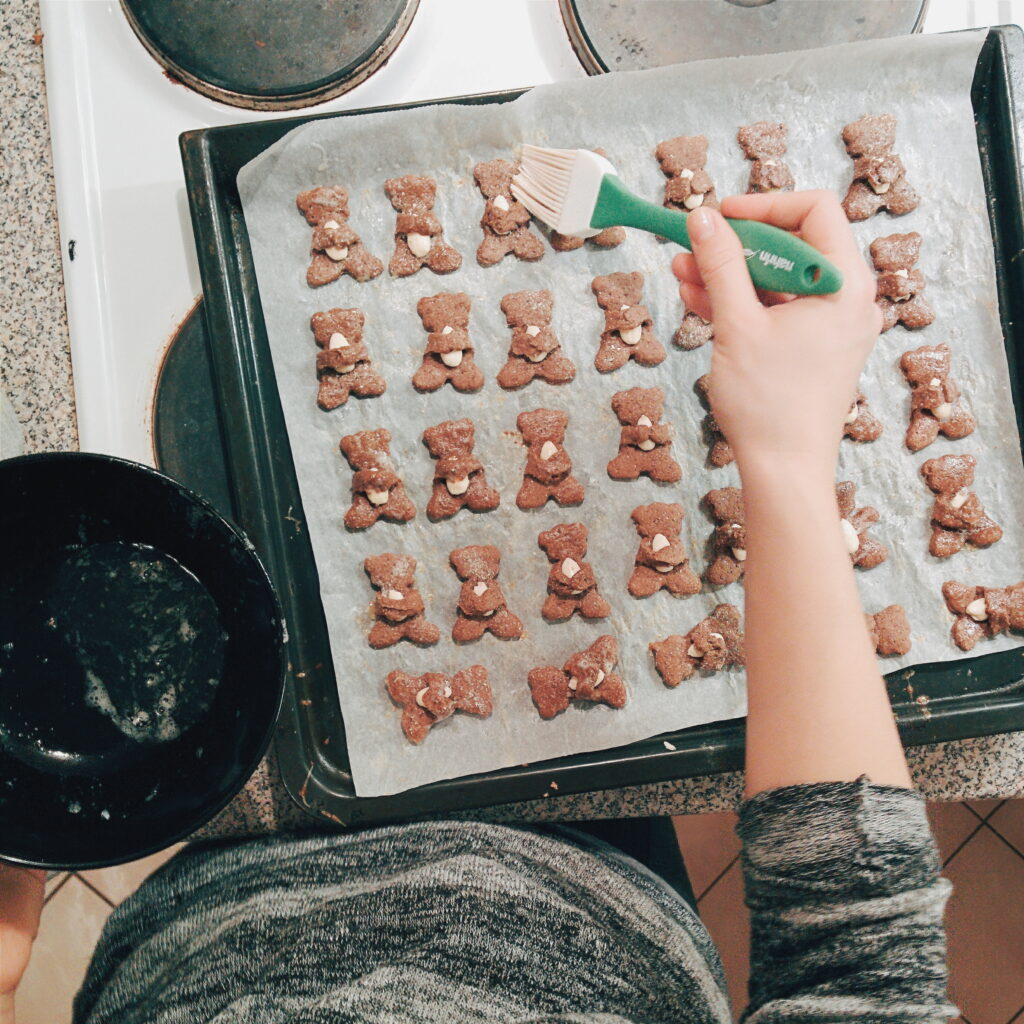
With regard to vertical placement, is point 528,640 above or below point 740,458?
below

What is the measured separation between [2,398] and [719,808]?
783mm

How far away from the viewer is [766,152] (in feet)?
2.56

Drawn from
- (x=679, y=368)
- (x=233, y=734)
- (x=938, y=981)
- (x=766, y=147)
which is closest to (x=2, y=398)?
(x=233, y=734)

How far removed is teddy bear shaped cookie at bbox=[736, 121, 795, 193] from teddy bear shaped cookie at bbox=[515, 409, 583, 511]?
0.97ft

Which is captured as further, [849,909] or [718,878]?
[718,878]

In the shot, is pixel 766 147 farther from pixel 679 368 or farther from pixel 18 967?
pixel 18 967

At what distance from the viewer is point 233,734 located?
→ 618 millimetres

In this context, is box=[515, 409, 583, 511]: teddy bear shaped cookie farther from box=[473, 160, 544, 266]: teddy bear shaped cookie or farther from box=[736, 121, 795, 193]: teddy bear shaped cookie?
box=[736, 121, 795, 193]: teddy bear shaped cookie

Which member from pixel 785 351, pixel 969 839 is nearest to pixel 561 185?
pixel 785 351

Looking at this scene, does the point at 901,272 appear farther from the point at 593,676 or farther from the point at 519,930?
the point at 519,930

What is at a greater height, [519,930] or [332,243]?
[332,243]

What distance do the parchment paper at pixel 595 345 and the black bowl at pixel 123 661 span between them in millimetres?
155

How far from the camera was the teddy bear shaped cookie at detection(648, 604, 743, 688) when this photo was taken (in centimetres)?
75

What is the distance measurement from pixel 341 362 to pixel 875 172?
0.54 metres
